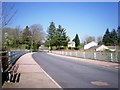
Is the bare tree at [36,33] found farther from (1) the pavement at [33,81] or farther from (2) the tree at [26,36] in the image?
(1) the pavement at [33,81]

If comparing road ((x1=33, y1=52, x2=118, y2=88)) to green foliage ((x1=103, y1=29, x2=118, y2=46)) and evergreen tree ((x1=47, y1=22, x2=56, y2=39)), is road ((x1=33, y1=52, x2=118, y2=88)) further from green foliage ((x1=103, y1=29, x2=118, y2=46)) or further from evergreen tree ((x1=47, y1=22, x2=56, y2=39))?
evergreen tree ((x1=47, y1=22, x2=56, y2=39))

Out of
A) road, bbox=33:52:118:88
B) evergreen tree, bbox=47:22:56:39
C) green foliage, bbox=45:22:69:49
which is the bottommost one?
road, bbox=33:52:118:88

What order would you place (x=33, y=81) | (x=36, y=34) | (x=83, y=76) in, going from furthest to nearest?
1. (x=36, y=34)
2. (x=83, y=76)
3. (x=33, y=81)

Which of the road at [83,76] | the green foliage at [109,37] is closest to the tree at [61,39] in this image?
the green foliage at [109,37]

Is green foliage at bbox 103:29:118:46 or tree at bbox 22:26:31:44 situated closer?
tree at bbox 22:26:31:44

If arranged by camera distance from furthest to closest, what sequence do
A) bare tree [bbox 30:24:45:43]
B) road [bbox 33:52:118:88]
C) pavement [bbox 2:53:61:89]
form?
bare tree [bbox 30:24:45:43], road [bbox 33:52:118:88], pavement [bbox 2:53:61:89]

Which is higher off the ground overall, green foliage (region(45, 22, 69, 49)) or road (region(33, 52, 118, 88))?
green foliage (region(45, 22, 69, 49))

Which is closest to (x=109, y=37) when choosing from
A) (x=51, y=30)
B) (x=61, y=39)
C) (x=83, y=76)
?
(x=61, y=39)

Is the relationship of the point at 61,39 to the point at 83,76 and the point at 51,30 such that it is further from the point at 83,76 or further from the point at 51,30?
the point at 83,76

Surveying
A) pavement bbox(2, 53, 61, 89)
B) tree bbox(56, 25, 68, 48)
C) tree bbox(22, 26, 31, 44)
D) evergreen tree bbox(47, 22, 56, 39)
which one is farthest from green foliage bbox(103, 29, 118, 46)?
pavement bbox(2, 53, 61, 89)

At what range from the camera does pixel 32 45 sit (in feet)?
349

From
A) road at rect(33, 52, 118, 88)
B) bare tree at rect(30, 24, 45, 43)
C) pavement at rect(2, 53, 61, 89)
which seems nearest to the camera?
pavement at rect(2, 53, 61, 89)

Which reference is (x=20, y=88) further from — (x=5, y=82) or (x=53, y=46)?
(x=53, y=46)

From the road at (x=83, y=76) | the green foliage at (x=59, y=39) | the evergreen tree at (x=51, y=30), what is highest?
the evergreen tree at (x=51, y=30)
